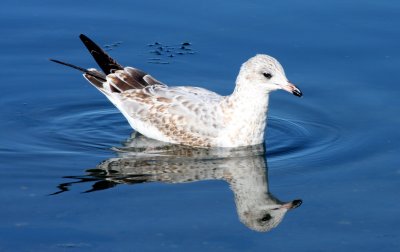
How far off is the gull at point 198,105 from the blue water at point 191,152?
260 mm

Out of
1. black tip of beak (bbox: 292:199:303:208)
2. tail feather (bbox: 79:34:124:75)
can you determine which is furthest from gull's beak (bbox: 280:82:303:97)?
tail feather (bbox: 79:34:124:75)

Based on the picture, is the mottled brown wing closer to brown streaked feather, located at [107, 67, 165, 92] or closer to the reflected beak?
brown streaked feather, located at [107, 67, 165, 92]

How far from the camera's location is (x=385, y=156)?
982 cm

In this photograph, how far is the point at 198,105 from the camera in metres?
10.5

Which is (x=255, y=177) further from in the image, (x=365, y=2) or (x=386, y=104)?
(x=365, y=2)

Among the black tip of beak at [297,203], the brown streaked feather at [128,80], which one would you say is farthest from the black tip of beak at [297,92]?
the brown streaked feather at [128,80]

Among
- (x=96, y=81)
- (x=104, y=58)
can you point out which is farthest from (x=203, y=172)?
(x=104, y=58)

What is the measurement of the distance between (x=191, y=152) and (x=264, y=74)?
103 centimetres

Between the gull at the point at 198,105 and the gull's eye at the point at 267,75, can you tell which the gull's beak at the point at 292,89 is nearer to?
the gull at the point at 198,105

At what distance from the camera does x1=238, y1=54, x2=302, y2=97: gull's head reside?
10062 millimetres

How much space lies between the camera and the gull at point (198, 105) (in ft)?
33.5

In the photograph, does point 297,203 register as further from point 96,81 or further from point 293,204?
point 96,81

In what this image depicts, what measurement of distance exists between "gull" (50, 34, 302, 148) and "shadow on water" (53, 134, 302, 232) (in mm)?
141

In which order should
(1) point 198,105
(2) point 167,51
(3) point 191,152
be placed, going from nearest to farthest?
(3) point 191,152
(1) point 198,105
(2) point 167,51
